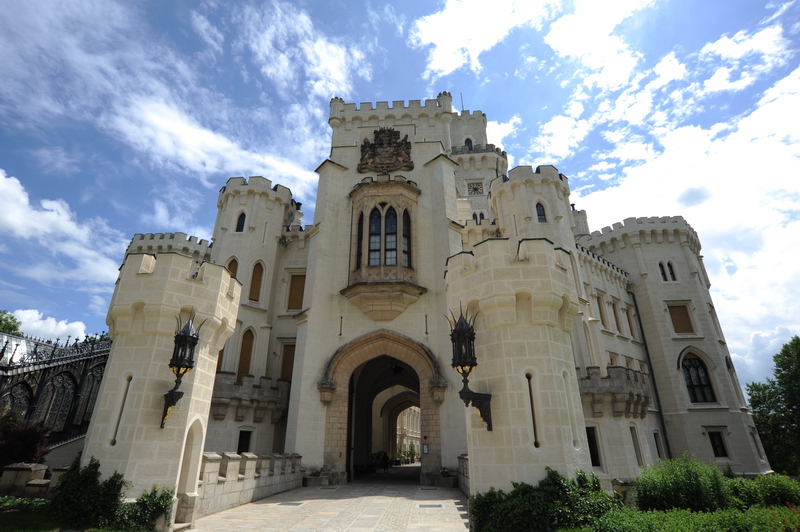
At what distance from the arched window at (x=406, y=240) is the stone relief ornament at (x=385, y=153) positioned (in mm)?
3298

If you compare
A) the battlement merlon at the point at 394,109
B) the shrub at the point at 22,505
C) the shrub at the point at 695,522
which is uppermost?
the battlement merlon at the point at 394,109

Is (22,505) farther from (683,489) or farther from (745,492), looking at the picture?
(745,492)

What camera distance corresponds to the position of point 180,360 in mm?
9047

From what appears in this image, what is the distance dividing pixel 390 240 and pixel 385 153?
229 inches

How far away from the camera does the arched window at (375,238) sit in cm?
2059

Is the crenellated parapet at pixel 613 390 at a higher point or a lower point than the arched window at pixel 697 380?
lower

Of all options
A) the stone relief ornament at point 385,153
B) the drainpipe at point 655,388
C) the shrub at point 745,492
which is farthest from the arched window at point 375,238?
the drainpipe at point 655,388

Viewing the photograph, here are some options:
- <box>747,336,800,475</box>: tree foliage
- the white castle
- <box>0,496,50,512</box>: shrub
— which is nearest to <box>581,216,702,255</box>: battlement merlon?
the white castle

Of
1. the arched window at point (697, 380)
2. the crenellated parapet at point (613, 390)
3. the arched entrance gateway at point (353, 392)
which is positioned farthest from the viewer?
the arched window at point (697, 380)

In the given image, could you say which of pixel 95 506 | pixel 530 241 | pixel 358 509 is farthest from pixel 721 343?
pixel 95 506

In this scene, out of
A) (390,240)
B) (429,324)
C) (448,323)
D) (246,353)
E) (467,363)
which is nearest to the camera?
(467,363)

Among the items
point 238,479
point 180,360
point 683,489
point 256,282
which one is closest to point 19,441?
point 238,479

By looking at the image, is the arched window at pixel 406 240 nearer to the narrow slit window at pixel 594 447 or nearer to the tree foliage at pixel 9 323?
the narrow slit window at pixel 594 447

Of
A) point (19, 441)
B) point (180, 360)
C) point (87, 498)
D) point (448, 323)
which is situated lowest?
point (87, 498)
